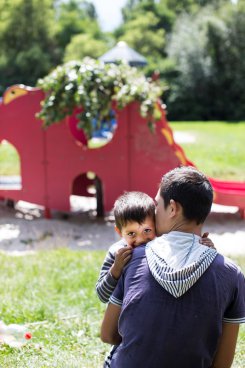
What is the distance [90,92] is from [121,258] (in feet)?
14.2

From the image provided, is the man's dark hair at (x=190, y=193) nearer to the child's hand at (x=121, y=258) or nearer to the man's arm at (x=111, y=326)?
the child's hand at (x=121, y=258)

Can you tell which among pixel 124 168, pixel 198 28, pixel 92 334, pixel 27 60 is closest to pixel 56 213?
pixel 124 168

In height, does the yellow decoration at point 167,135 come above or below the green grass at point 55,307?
above

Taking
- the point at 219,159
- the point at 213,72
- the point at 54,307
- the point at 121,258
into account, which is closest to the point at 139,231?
the point at 121,258

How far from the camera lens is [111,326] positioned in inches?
74.3

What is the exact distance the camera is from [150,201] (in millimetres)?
1922

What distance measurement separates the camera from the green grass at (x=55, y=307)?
286cm

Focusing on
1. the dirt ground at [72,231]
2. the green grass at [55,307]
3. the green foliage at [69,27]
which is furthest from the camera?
the green foliage at [69,27]

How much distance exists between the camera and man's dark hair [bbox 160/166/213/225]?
172cm

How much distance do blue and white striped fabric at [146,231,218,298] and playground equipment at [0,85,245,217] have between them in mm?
4607

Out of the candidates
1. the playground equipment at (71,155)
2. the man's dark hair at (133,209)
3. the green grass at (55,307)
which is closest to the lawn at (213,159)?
the playground equipment at (71,155)

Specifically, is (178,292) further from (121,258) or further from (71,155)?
(71,155)

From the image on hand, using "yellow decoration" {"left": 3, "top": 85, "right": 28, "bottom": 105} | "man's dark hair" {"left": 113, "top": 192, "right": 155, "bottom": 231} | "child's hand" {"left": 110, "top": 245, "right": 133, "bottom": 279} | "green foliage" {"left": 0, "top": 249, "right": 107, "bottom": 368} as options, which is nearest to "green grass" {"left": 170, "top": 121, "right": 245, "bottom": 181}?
"yellow decoration" {"left": 3, "top": 85, "right": 28, "bottom": 105}

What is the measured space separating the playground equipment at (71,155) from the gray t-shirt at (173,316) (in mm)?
4625
